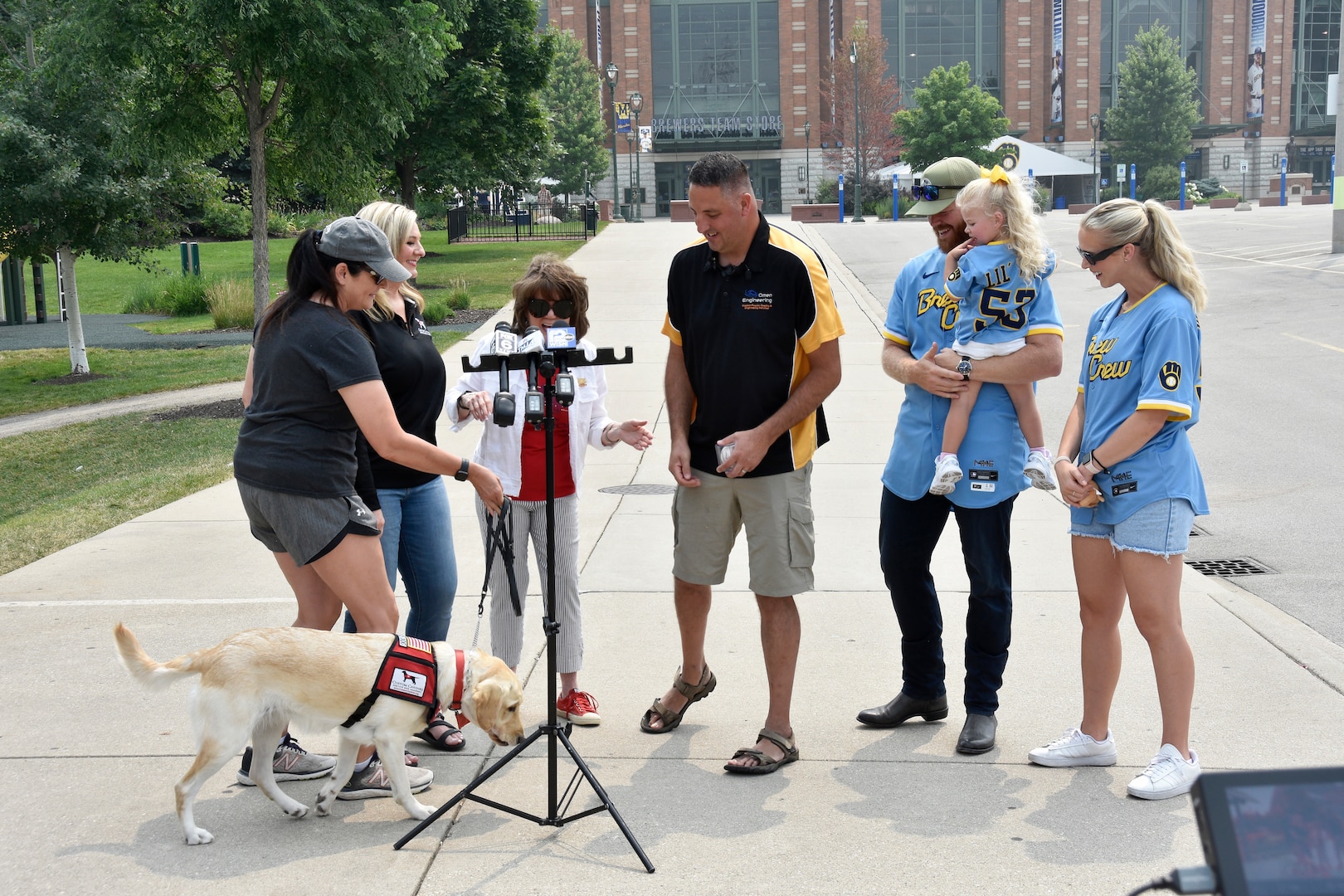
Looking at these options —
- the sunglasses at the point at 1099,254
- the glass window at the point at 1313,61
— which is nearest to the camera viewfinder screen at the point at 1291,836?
the sunglasses at the point at 1099,254

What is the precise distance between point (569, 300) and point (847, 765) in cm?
201

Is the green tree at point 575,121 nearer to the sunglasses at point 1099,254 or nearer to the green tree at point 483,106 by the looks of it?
the green tree at point 483,106

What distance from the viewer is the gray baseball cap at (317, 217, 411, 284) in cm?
373

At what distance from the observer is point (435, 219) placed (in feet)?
168

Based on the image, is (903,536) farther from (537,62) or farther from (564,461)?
(537,62)

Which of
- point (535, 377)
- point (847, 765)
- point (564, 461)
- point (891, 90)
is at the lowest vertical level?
point (847, 765)

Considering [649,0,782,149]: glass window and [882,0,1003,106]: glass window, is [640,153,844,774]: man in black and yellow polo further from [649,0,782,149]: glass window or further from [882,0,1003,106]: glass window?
[882,0,1003,106]: glass window

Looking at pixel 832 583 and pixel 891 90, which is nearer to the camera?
pixel 832 583

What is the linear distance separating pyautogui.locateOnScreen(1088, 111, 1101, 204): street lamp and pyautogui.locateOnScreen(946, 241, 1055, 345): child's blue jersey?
2640 inches

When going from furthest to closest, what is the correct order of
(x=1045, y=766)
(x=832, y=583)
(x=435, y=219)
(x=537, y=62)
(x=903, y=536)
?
(x=435, y=219)
(x=537, y=62)
(x=832, y=583)
(x=903, y=536)
(x=1045, y=766)

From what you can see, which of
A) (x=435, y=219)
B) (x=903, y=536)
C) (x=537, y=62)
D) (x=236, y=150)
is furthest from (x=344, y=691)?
(x=435, y=219)

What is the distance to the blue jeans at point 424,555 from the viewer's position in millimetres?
4430

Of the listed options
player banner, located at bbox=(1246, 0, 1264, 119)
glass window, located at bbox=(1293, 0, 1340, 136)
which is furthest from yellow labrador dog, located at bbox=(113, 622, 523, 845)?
glass window, located at bbox=(1293, 0, 1340, 136)

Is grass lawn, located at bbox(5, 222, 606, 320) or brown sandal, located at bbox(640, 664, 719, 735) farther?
grass lawn, located at bbox(5, 222, 606, 320)
